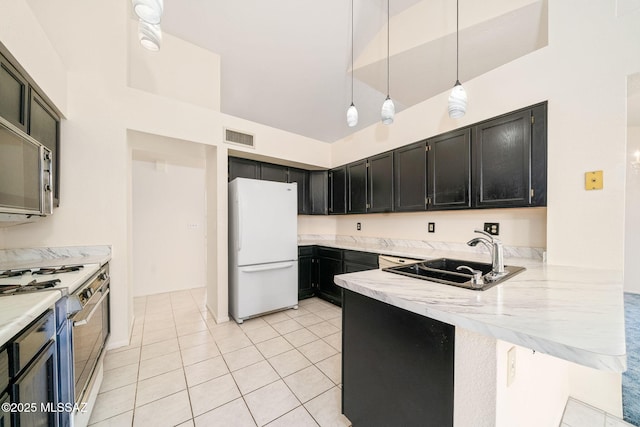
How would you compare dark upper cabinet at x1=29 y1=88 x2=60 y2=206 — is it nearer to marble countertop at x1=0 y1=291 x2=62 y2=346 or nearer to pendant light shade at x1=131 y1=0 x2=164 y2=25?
pendant light shade at x1=131 y1=0 x2=164 y2=25

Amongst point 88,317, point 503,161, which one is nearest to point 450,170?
point 503,161

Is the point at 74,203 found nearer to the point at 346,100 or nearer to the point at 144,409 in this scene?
the point at 144,409

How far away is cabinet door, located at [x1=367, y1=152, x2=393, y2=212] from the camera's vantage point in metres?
2.99

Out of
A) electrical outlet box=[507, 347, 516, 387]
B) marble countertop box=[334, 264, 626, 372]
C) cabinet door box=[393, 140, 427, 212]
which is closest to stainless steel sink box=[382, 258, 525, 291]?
marble countertop box=[334, 264, 626, 372]

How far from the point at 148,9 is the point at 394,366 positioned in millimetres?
2203

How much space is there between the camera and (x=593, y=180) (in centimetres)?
160

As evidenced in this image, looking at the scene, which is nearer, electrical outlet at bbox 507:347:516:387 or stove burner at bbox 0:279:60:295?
electrical outlet at bbox 507:347:516:387

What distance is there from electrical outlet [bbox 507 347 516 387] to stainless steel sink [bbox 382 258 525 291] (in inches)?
9.5

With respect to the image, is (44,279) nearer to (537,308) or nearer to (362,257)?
(537,308)

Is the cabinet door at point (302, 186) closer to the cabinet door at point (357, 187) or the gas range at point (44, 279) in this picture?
the cabinet door at point (357, 187)

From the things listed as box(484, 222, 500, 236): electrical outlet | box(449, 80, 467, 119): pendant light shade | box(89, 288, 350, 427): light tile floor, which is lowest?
box(89, 288, 350, 427): light tile floor

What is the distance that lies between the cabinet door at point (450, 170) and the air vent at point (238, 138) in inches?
87.3

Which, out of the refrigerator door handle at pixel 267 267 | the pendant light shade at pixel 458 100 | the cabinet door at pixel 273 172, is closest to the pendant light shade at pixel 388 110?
the pendant light shade at pixel 458 100

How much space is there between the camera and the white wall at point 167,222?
3.82 m
